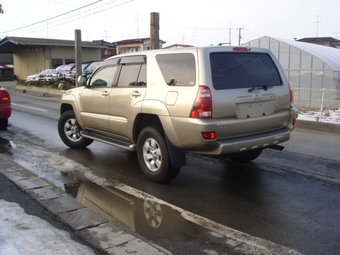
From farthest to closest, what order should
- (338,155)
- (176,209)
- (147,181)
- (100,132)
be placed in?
(338,155)
(100,132)
(147,181)
(176,209)

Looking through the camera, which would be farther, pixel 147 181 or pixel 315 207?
pixel 147 181

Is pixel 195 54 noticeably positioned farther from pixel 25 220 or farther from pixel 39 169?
pixel 39 169

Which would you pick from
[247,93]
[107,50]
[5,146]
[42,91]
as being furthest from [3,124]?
[107,50]

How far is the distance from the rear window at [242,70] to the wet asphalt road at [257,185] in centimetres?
149

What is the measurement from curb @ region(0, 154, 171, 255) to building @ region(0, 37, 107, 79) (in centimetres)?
3694

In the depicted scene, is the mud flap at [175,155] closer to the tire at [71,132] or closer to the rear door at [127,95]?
the rear door at [127,95]

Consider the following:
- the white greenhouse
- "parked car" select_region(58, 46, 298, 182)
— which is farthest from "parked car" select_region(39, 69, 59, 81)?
"parked car" select_region(58, 46, 298, 182)

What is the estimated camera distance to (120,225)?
163 inches

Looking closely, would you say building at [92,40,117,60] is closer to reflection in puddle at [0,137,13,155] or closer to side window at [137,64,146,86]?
reflection in puddle at [0,137,13,155]

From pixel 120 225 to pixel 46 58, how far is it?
40.6 m

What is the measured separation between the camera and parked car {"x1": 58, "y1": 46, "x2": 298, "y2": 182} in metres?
4.80

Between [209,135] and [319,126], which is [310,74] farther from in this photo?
[209,135]

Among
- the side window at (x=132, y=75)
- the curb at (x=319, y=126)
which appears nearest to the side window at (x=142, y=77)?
the side window at (x=132, y=75)

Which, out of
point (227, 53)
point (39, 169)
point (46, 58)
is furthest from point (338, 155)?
point (46, 58)
